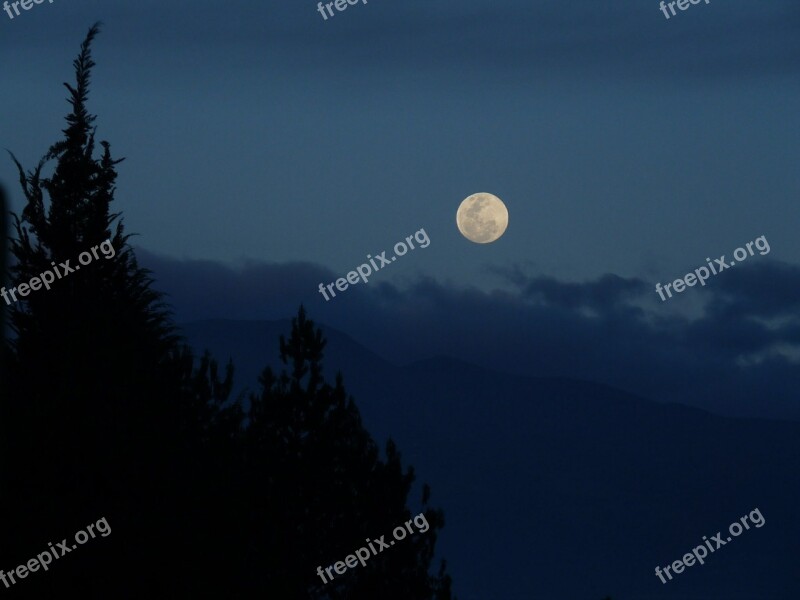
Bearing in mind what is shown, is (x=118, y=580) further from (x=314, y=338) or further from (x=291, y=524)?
(x=314, y=338)

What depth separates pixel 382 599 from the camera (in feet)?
97.5

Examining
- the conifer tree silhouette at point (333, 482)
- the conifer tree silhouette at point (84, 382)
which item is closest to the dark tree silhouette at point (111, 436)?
the conifer tree silhouette at point (84, 382)

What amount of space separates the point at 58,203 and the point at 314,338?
Result: 46.4ft

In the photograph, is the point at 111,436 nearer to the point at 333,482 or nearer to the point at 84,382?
the point at 84,382
